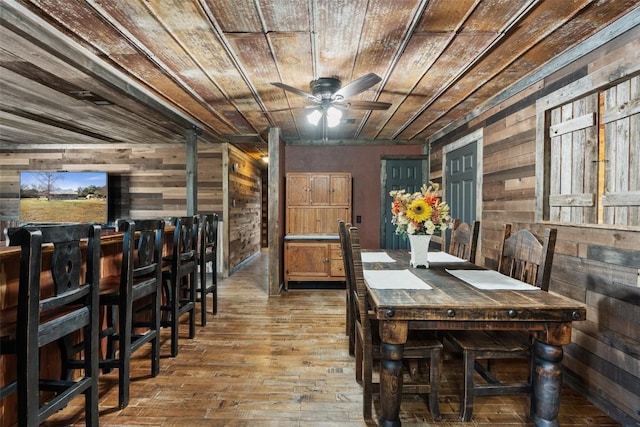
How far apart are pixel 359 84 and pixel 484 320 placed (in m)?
1.86

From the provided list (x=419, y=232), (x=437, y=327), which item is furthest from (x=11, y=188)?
(x=437, y=327)

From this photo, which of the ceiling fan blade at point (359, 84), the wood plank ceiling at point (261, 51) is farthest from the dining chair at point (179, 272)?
the ceiling fan blade at point (359, 84)

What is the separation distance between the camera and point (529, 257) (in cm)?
228

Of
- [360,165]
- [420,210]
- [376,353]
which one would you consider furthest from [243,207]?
[376,353]

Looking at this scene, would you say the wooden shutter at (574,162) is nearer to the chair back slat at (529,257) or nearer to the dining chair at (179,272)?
the chair back slat at (529,257)

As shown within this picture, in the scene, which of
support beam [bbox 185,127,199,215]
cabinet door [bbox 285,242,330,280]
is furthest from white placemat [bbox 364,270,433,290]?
support beam [bbox 185,127,199,215]

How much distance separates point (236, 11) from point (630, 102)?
229 centimetres

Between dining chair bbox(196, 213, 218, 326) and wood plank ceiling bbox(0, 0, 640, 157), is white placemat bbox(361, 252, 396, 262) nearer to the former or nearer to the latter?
wood plank ceiling bbox(0, 0, 640, 157)

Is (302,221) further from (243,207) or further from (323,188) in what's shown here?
(243,207)

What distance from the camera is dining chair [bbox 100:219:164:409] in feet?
7.21

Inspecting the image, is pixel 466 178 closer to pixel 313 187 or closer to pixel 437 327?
pixel 313 187

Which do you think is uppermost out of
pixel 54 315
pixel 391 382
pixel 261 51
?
pixel 261 51

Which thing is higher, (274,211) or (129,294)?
(274,211)

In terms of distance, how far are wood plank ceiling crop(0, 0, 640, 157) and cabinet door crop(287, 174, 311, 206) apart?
120 centimetres
